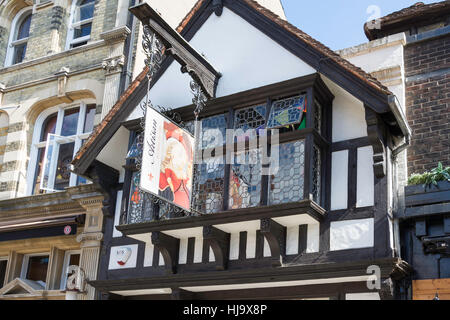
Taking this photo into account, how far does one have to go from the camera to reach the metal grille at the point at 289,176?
1088 centimetres

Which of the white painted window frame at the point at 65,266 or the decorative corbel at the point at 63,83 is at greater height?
the decorative corbel at the point at 63,83

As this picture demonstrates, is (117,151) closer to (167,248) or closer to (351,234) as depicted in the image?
(167,248)

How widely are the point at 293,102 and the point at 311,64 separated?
2.32ft

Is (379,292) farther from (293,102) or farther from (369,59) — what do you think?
(369,59)

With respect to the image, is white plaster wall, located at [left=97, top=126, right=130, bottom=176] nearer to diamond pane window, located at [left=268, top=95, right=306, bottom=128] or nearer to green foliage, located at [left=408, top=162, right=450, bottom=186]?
diamond pane window, located at [left=268, top=95, right=306, bottom=128]

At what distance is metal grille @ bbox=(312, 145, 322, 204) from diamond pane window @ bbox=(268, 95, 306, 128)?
60 cm

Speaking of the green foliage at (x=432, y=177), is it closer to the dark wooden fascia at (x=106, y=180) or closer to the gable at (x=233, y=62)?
the gable at (x=233, y=62)

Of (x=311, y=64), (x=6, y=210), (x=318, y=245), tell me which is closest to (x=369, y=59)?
(x=311, y=64)

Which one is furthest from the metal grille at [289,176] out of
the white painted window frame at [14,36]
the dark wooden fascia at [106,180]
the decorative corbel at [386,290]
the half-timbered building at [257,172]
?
the white painted window frame at [14,36]

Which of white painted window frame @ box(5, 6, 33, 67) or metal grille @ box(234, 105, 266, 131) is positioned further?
white painted window frame @ box(5, 6, 33, 67)

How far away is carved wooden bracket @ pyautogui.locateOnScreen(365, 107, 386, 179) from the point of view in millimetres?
10719

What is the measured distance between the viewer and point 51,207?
1497cm

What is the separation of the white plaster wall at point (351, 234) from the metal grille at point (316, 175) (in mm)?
555

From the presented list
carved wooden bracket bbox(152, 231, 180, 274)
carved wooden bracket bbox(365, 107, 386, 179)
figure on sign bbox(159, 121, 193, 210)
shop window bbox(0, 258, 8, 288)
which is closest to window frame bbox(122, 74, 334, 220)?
figure on sign bbox(159, 121, 193, 210)
